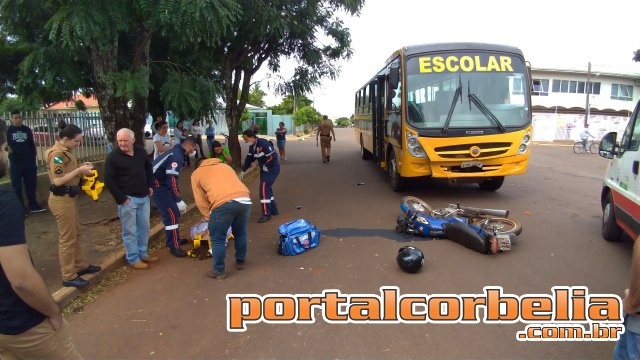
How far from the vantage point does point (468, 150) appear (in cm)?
809

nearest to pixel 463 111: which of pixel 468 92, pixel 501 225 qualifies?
pixel 468 92

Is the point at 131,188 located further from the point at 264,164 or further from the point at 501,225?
the point at 501,225

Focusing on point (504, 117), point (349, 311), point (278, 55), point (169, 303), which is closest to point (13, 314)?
point (169, 303)

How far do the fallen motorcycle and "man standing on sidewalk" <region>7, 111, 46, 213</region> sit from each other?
6.74m

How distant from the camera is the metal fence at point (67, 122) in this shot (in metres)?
9.36

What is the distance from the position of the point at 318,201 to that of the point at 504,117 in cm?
403

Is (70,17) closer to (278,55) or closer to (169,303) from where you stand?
(169,303)

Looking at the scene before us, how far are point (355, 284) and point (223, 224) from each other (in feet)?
5.29

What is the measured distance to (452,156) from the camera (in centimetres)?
813

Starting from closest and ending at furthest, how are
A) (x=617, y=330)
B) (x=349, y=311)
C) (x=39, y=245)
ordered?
1. (x=617, y=330)
2. (x=349, y=311)
3. (x=39, y=245)

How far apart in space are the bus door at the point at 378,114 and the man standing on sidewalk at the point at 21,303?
936 cm

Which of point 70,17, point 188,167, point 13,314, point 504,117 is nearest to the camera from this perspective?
point 13,314

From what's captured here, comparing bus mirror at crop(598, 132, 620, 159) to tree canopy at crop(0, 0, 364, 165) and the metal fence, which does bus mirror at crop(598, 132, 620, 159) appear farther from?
the metal fence

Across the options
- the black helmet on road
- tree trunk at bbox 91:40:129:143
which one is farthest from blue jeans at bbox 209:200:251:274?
tree trunk at bbox 91:40:129:143
